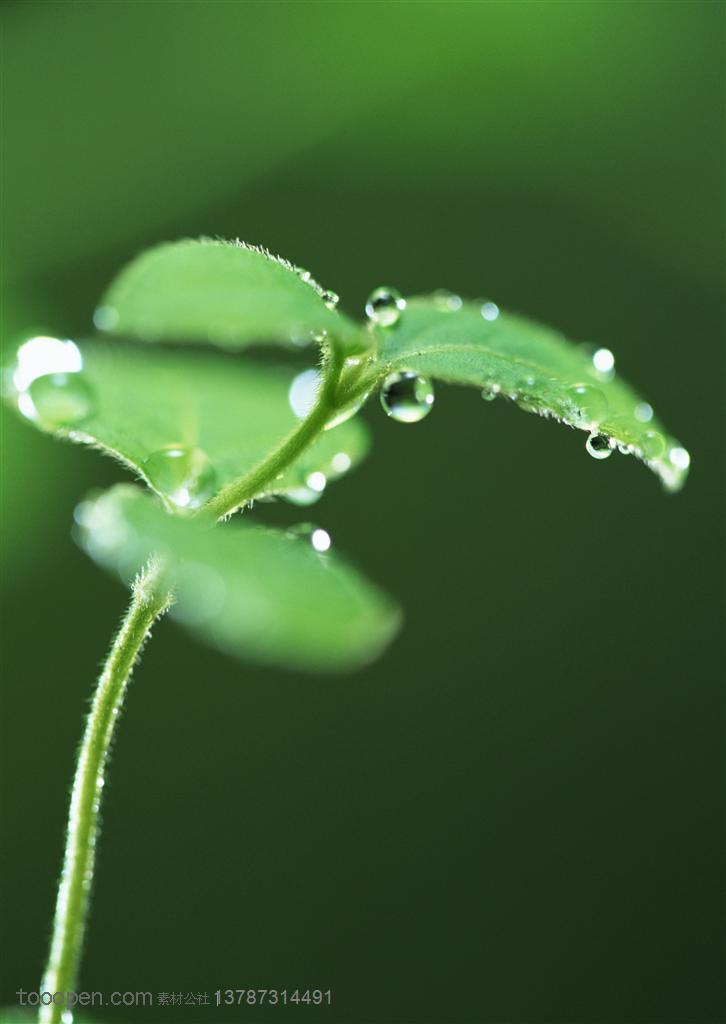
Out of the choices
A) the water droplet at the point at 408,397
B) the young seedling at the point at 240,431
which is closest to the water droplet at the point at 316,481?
the young seedling at the point at 240,431

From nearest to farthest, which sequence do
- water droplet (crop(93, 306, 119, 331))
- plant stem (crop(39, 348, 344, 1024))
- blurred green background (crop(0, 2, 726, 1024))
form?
plant stem (crop(39, 348, 344, 1024)) → water droplet (crop(93, 306, 119, 331)) → blurred green background (crop(0, 2, 726, 1024))

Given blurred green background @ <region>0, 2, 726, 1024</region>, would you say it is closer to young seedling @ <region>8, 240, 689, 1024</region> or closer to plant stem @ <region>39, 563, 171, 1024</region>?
young seedling @ <region>8, 240, 689, 1024</region>

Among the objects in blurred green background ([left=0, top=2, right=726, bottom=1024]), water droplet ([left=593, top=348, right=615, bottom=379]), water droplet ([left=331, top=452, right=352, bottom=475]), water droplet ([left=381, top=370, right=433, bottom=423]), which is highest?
blurred green background ([left=0, top=2, right=726, bottom=1024])

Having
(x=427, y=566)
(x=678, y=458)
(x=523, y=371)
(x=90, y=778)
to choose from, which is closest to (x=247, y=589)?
(x=90, y=778)

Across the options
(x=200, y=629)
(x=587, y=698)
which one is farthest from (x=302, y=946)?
(x=200, y=629)

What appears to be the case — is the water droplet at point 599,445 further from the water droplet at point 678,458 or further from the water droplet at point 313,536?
the water droplet at point 313,536

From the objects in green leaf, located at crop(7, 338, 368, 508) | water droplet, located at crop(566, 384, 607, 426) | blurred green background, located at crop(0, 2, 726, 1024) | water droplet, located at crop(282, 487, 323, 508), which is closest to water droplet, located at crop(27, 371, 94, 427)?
green leaf, located at crop(7, 338, 368, 508)

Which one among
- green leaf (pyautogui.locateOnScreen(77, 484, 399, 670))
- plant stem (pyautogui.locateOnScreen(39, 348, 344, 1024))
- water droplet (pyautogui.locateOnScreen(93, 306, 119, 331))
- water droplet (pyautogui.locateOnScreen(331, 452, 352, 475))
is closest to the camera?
green leaf (pyautogui.locateOnScreen(77, 484, 399, 670))
